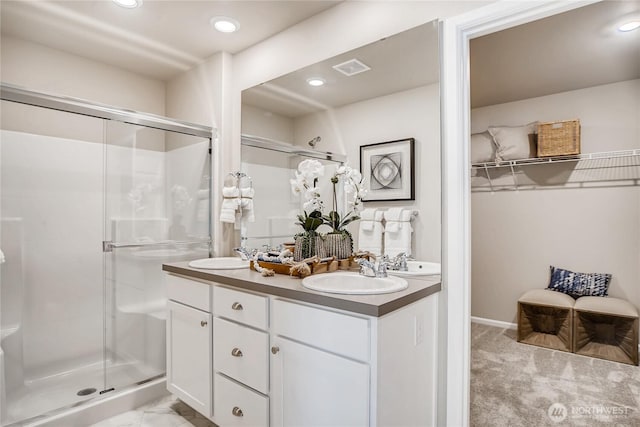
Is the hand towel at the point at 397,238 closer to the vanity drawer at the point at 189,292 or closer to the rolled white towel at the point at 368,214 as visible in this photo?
the rolled white towel at the point at 368,214

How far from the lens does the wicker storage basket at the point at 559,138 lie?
3.01 metres

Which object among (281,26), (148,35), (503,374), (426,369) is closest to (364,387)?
(426,369)

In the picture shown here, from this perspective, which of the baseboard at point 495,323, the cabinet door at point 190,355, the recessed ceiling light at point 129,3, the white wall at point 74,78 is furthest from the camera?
the baseboard at point 495,323

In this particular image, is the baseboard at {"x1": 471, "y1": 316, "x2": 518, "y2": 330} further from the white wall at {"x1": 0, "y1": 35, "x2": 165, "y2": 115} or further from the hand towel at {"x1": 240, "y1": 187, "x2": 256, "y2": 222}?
the white wall at {"x1": 0, "y1": 35, "x2": 165, "y2": 115}

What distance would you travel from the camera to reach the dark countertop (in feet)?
4.13

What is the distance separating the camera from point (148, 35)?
243 centimetres

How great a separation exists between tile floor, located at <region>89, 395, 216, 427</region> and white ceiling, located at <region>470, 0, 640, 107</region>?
2874 mm

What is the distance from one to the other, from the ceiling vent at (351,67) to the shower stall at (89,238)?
1.17m

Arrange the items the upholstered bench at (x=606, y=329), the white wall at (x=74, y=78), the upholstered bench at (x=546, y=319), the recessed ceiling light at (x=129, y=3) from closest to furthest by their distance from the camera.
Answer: the recessed ceiling light at (x=129, y=3), the white wall at (x=74, y=78), the upholstered bench at (x=606, y=329), the upholstered bench at (x=546, y=319)

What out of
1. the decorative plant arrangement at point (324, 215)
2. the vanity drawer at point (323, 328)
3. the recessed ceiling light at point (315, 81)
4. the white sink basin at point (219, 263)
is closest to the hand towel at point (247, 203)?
the white sink basin at point (219, 263)

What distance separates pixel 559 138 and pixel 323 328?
2.87 metres

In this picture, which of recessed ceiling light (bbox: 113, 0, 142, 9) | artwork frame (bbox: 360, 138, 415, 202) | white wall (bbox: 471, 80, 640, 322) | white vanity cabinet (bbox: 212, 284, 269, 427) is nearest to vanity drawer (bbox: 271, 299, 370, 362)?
white vanity cabinet (bbox: 212, 284, 269, 427)

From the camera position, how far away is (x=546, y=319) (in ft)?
10.5

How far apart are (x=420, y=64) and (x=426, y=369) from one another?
1.41 m
